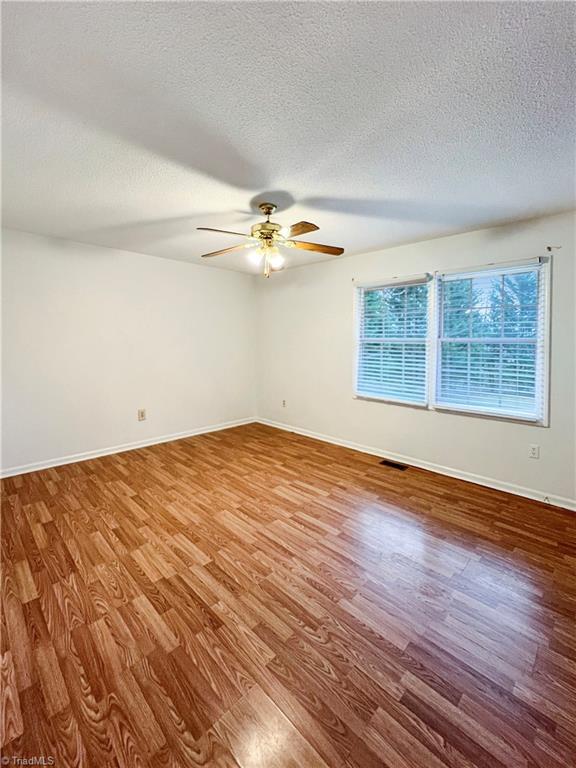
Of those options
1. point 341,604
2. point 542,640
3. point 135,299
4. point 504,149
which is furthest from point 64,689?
point 135,299

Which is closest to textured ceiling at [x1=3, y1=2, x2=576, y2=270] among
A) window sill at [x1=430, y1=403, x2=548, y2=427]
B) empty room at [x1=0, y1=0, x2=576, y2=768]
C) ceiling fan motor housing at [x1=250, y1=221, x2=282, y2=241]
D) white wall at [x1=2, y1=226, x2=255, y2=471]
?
empty room at [x1=0, y1=0, x2=576, y2=768]

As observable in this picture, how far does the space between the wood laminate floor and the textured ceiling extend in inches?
95.9

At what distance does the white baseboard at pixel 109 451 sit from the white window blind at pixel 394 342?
7.58ft

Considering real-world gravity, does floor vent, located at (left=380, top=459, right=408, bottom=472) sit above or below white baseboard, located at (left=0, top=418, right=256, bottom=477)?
below

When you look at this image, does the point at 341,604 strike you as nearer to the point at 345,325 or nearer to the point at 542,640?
the point at 542,640

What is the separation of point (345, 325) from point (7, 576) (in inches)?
150

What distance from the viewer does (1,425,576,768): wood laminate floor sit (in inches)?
43.3

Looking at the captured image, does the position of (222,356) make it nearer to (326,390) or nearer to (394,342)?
(326,390)

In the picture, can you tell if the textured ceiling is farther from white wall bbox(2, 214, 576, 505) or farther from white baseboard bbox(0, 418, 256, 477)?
white baseboard bbox(0, 418, 256, 477)

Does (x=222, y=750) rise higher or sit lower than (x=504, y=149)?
lower

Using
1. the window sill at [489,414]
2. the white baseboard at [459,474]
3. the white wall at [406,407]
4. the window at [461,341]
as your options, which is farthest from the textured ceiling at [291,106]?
the white baseboard at [459,474]

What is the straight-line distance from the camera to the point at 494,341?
2988 mm

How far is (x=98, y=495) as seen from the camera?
2.86 m

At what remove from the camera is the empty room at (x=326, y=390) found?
1117mm
